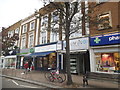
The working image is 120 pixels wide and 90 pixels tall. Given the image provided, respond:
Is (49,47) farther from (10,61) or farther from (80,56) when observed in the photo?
(10,61)

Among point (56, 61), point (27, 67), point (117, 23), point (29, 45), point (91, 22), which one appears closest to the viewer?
point (91, 22)

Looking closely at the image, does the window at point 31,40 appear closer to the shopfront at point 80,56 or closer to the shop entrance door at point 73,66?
the shopfront at point 80,56

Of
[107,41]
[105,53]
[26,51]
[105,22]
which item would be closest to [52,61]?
[26,51]

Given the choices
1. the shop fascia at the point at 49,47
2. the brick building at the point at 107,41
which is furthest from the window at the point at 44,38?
the brick building at the point at 107,41

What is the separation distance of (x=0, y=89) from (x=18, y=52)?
17025 millimetres

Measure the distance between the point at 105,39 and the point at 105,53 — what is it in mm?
1574

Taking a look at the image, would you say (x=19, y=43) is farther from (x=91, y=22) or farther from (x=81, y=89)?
(x=81, y=89)

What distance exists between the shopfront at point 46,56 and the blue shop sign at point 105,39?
5.32 metres

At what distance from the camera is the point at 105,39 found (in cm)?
1069

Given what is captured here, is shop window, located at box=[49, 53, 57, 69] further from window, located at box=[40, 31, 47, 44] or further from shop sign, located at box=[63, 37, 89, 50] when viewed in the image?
shop sign, located at box=[63, 37, 89, 50]

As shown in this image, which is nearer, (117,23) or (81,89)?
(81,89)

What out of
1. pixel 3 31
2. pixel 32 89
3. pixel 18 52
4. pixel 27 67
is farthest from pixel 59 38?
pixel 3 31

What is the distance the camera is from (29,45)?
68.5ft

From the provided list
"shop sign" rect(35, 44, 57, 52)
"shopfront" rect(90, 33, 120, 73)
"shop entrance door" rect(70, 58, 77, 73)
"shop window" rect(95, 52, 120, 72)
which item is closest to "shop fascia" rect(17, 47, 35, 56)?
"shop sign" rect(35, 44, 57, 52)
